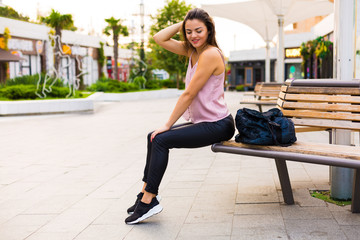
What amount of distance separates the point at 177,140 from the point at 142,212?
61cm

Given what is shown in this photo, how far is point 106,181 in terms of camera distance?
5.32 meters

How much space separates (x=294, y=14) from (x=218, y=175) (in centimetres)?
2431

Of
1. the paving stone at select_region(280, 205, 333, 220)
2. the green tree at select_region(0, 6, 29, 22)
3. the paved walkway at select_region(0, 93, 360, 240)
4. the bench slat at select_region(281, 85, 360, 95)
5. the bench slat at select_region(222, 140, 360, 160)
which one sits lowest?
the paved walkway at select_region(0, 93, 360, 240)

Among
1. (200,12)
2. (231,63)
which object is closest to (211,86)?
(200,12)

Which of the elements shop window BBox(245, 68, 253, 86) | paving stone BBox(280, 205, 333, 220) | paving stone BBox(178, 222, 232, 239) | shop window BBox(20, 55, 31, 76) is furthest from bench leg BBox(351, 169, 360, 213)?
shop window BBox(245, 68, 253, 86)

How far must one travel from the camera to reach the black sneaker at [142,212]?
3588 mm

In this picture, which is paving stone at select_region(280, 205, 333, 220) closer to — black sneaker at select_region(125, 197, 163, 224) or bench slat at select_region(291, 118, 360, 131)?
bench slat at select_region(291, 118, 360, 131)

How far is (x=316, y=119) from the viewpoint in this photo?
393cm

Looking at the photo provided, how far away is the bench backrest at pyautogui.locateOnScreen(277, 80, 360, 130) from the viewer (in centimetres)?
376

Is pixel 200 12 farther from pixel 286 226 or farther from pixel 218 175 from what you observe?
pixel 218 175

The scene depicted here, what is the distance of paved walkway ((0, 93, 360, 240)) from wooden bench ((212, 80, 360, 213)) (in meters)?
0.41

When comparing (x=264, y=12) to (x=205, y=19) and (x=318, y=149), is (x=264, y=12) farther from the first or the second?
(x=318, y=149)

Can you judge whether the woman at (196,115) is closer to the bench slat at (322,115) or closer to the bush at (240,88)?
the bench slat at (322,115)

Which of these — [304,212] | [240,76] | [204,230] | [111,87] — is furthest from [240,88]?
[204,230]
